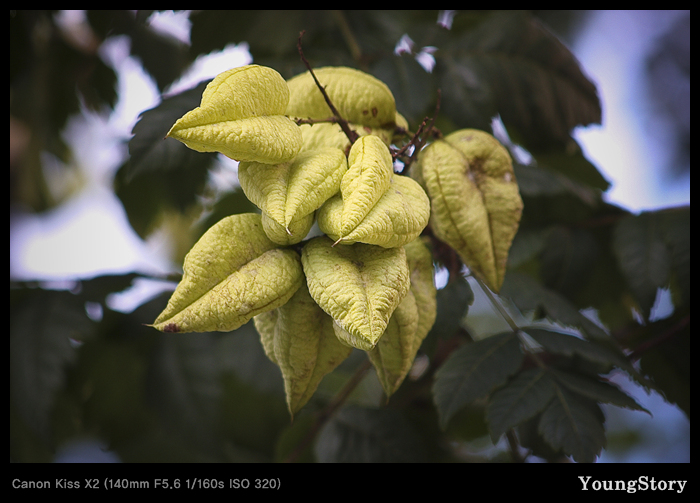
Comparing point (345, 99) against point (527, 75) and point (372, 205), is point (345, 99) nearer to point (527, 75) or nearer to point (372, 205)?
point (372, 205)

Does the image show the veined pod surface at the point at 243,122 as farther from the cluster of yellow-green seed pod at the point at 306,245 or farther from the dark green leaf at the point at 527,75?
the dark green leaf at the point at 527,75

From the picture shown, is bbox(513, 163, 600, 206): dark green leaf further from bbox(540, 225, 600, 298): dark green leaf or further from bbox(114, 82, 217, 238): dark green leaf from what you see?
bbox(114, 82, 217, 238): dark green leaf

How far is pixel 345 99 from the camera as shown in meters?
0.97

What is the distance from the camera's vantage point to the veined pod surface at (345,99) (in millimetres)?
963

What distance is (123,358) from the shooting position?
4.91ft

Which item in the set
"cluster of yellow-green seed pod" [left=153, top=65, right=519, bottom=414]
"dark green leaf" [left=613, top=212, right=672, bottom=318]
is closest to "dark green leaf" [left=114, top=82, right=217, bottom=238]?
"cluster of yellow-green seed pod" [left=153, top=65, right=519, bottom=414]

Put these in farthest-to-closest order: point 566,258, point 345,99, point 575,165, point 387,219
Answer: point 575,165 → point 566,258 → point 345,99 → point 387,219

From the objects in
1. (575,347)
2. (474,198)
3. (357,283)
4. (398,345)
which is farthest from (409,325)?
(575,347)

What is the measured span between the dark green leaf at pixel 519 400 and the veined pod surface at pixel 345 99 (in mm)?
590

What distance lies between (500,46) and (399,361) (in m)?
1.01

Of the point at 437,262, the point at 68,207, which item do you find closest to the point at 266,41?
the point at 437,262

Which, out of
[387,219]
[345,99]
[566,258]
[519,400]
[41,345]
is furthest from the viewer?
[566,258]

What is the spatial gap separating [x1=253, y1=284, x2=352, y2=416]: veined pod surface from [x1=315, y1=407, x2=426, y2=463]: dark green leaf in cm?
49

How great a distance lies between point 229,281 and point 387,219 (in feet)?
0.77
